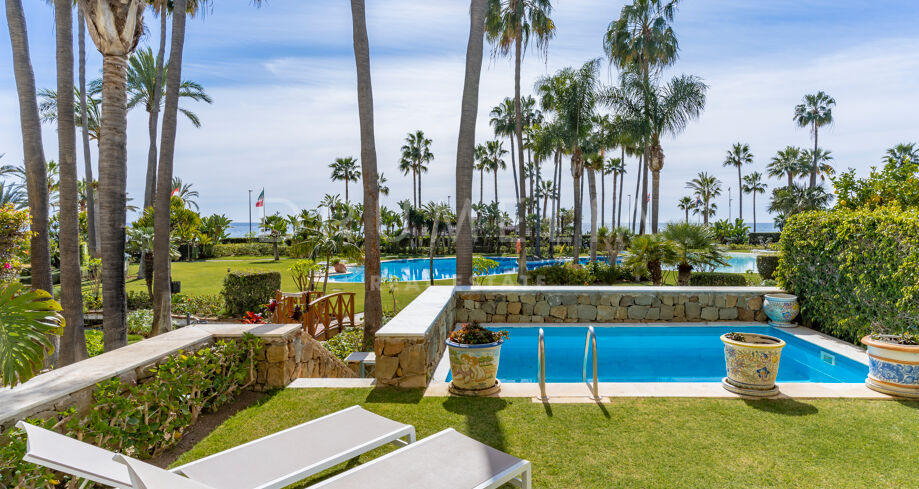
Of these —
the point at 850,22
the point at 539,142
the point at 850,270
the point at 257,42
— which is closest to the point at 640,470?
the point at 850,270

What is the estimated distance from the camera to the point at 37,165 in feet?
23.6

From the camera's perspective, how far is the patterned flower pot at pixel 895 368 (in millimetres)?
4848

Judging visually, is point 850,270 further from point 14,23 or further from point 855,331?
point 14,23

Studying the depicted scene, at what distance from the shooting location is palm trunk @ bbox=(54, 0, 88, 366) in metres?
7.26

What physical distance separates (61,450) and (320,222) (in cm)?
1453

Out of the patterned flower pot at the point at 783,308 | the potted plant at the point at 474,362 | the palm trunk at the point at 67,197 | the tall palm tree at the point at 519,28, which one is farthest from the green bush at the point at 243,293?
the patterned flower pot at the point at 783,308

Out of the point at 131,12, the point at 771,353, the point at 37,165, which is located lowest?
the point at 771,353

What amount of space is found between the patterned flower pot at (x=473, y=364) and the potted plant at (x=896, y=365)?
419cm

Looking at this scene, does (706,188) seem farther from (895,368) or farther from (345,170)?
(895,368)

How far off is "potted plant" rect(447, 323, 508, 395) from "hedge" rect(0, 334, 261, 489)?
7.37 feet

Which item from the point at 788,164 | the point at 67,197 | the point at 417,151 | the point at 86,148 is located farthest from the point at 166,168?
the point at 788,164

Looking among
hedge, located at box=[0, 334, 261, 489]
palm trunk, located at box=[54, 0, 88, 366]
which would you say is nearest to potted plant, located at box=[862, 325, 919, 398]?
hedge, located at box=[0, 334, 261, 489]

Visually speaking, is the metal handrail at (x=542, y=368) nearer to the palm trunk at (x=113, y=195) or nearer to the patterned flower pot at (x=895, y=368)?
the patterned flower pot at (x=895, y=368)

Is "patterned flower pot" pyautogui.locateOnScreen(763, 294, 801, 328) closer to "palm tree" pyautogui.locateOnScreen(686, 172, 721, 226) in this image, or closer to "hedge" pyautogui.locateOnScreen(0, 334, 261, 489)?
"hedge" pyautogui.locateOnScreen(0, 334, 261, 489)
